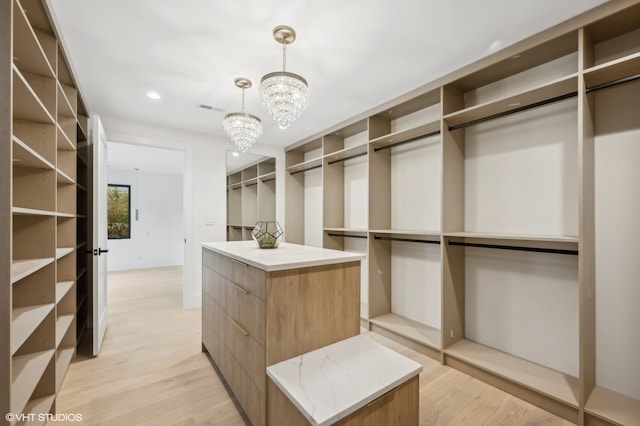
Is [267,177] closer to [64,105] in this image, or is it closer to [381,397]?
[64,105]

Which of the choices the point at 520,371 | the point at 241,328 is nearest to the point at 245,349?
the point at 241,328

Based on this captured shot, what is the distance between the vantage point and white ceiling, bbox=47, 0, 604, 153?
1.74 m

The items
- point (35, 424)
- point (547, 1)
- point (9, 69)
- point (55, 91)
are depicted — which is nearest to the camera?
point (9, 69)

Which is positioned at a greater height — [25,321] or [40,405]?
[25,321]

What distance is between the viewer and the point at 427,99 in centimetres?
284

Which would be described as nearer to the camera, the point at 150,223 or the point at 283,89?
the point at 283,89

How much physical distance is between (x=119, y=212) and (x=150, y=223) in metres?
0.73

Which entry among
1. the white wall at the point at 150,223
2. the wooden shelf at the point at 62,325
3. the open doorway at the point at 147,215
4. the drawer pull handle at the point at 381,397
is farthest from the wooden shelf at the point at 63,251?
the white wall at the point at 150,223

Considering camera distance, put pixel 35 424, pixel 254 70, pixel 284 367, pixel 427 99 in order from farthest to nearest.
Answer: pixel 427 99
pixel 254 70
pixel 35 424
pixel 284 367

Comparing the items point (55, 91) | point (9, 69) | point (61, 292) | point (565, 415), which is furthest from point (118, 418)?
point (565, 415)

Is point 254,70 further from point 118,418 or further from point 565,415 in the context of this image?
point 565,415

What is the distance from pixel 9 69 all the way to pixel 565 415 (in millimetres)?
3398

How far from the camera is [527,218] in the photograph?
89.7 inches

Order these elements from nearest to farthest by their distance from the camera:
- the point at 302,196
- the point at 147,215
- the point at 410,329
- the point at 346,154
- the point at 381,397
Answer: the point at 381,397
the point at 410,329
the point at 346,154
the point at 302,196
the point at 147,215
